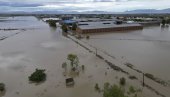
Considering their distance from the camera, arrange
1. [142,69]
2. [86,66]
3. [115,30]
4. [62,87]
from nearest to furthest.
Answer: [62,87], [142,69], [86,66], [115,30]

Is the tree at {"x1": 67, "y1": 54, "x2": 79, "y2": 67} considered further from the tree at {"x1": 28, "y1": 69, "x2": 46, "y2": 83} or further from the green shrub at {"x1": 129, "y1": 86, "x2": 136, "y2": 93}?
the green shrub at {"x1": 129, "y1": 86, "x2": 136, "y2": 93}

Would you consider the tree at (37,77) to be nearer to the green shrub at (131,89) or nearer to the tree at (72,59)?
the tree at (72,59)

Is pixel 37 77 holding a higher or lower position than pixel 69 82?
higher

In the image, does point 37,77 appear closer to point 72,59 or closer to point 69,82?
point 69,82

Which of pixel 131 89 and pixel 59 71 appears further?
pixel 59 71

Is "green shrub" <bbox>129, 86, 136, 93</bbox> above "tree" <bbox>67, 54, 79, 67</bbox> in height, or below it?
below

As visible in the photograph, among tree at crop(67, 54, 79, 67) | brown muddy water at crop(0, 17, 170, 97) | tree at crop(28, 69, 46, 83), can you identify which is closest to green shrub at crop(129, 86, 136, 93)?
brown muddy water at crop(0, 17, 170, 97)

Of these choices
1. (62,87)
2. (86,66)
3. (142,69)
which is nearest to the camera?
(62,87)

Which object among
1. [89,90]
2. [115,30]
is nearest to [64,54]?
[89,90]

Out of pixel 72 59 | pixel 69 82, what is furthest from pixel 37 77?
pixel 72 59

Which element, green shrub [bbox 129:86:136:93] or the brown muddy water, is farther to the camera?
the brown muddy water

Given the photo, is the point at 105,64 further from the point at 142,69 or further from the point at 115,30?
the point at 115,30
